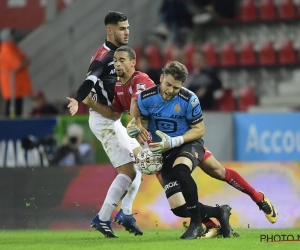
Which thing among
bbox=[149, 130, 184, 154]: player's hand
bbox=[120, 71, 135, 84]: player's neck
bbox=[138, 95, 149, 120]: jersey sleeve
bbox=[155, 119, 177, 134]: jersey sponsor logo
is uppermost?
bbox=[120, 71, 135, 84]: player's neck

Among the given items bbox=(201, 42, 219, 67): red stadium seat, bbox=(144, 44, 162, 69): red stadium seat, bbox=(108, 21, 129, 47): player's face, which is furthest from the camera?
bbox=(144, 44, 162, 69): red stadium seat

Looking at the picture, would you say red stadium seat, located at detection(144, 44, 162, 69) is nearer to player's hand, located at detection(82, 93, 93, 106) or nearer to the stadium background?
the stadium background

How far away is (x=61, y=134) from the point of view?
14.6 m

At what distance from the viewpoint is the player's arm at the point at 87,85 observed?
334 inches

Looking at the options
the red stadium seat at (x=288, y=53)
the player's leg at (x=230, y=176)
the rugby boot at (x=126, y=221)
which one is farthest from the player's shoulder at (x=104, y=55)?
the red stadium seat at (x=288, y=53)

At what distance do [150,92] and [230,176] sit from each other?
3.96ft

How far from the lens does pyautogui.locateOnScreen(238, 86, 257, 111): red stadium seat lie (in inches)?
661

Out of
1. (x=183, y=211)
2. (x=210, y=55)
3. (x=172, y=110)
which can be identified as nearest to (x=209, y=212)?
(x=183, y=211)

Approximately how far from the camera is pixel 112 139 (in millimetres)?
9328

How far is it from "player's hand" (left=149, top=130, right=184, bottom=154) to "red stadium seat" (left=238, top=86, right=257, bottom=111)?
8.45m

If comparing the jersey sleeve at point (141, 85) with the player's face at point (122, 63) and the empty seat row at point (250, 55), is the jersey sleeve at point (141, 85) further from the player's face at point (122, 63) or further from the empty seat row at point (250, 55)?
the empty seat row at point (250, 55)

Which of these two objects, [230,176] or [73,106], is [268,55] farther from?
[73,106]

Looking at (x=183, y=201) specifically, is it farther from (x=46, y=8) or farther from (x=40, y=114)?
(x=46, y=8)

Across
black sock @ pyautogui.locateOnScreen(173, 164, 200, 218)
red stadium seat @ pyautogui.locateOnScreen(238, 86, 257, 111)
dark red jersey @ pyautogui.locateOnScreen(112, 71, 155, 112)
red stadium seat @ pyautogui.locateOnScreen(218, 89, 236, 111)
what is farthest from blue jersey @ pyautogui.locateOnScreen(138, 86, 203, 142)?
red stadium seat @ pyautogui.locateOnScreen(218, 89, 236, 111)
